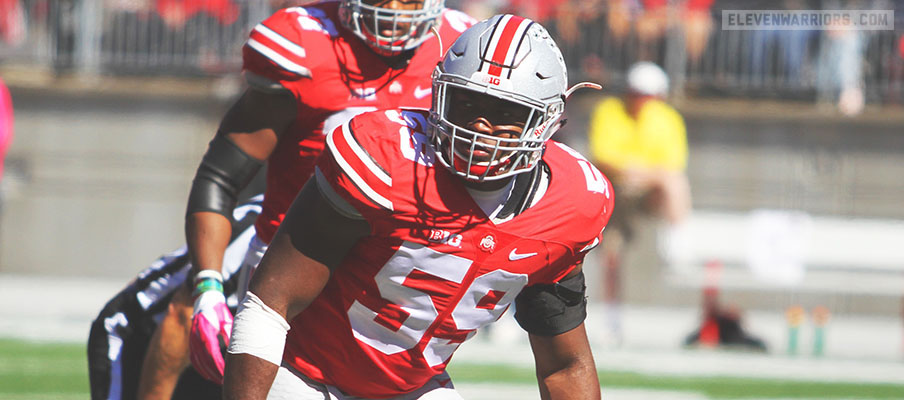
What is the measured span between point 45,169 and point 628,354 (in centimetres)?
620

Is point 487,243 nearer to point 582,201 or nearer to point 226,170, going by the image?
point 582,201

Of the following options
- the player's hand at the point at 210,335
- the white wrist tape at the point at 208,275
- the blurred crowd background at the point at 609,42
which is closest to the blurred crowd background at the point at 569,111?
the blurred crowd background at the point at 609,42

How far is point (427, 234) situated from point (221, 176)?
1.01 metres

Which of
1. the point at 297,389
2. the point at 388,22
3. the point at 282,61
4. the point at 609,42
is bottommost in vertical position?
the point at 297,389

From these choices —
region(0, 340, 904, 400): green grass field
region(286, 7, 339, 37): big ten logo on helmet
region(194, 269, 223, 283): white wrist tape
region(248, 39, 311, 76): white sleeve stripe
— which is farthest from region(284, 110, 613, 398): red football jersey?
region(0, 340, 904, 400): green grass field

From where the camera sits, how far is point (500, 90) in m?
2.56

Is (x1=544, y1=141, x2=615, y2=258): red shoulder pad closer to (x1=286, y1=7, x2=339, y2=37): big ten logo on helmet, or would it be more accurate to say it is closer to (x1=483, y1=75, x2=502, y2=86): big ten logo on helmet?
(x1=483, y1=75, x2=502, y2=86): big ten logo on helmet

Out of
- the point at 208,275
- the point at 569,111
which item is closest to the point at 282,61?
the point at 208,275

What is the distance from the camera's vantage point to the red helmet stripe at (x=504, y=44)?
2.59 metres

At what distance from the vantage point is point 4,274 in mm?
11555

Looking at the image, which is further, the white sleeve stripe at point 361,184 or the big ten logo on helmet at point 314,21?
the big ten logo on helmet at point 314,21

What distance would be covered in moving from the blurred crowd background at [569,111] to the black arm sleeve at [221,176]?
728 cm

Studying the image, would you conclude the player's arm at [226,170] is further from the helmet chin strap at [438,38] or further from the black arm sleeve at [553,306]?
the black arm sleeve at [553,306]

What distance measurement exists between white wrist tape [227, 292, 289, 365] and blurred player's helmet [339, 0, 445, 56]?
1024mm
